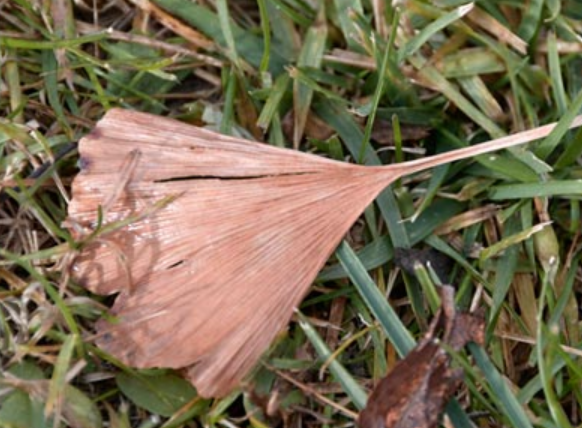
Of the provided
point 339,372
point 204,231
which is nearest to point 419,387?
point 339,372

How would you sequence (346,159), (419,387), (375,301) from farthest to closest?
(346,159)
(375,301)
(419,387)

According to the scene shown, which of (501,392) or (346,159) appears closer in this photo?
(501,392)

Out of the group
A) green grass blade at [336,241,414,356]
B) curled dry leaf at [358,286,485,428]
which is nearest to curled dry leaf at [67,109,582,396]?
green grass blade at [336,241,414,356]

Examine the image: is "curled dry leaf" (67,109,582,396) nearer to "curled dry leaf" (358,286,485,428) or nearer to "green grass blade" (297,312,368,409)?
"green grass blade" (297,312,368,409)

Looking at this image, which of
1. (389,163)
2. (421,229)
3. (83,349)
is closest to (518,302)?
(421,229)

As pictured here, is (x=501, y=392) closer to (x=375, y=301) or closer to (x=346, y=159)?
(x=375, y=301)

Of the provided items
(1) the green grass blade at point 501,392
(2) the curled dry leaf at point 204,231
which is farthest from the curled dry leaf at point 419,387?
(2) the curled dry leaf at point 204,231
